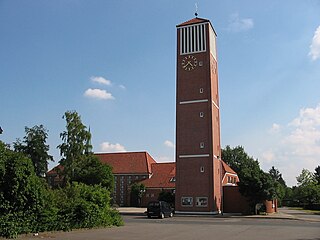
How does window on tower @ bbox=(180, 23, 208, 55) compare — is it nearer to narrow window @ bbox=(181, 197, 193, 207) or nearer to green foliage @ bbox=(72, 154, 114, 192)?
narrow window @ bbox=(181, 197, 193, 207)

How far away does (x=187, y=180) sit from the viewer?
4728 centimetres

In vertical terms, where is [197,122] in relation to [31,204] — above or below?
above

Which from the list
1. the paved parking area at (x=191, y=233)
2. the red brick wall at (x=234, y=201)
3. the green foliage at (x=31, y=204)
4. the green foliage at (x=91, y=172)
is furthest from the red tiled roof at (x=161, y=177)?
the green foliage at (x=31, y=204)

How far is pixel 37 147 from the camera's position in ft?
203

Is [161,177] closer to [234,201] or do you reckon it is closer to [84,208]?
[234,201]

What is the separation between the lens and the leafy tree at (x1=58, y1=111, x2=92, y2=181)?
5397 centimetres

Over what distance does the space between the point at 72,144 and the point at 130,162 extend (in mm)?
25006

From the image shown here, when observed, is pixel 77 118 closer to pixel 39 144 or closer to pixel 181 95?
pixel 39 144

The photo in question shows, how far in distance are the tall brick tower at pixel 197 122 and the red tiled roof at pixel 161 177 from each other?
19275mm

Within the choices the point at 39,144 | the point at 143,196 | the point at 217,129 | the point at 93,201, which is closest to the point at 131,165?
the point at 143,196

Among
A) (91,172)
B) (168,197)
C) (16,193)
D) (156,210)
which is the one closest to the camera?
(16,193)

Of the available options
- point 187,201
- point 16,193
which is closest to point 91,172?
point 187,201

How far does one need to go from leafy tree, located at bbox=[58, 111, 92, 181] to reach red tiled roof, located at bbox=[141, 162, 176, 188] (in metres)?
17.6

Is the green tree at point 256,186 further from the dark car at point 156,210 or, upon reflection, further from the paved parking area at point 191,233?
the paved parking area at point 191,233
